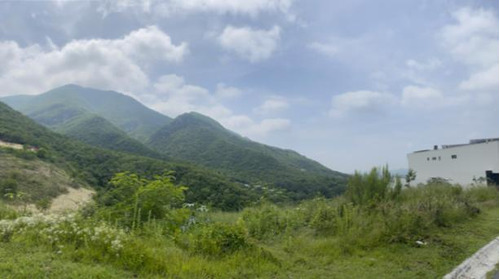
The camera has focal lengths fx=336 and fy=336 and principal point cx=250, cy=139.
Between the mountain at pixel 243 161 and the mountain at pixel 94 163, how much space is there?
7243 millimetres

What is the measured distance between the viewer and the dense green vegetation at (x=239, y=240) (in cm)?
413

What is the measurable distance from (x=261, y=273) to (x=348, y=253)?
1.99m

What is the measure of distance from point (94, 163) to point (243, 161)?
3075cm

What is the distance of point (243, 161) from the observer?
7088 centimetres

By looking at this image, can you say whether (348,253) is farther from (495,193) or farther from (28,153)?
(28,153)

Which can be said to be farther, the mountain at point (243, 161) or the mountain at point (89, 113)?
the mountain at point (89, 113)

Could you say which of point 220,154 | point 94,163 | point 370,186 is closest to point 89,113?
point 220,154

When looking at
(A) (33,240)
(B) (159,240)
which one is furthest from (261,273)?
(A) (33,240)

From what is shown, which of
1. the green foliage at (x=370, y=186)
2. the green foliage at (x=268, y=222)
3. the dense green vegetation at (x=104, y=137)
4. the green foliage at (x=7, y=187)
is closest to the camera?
the green foliage at (x=268, y=222)

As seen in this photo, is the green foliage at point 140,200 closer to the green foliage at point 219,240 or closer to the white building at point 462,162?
the green foliage at point 219,240

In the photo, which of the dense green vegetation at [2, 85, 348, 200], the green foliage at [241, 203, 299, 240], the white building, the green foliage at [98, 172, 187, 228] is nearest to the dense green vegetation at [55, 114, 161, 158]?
the dense green vegetation at [2, 85, 348, 200]

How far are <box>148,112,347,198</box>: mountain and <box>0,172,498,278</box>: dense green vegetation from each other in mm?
29009

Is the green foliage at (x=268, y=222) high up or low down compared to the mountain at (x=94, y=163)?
down

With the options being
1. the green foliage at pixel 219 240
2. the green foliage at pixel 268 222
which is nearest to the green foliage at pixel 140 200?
the green foliage at pixel 219 240
